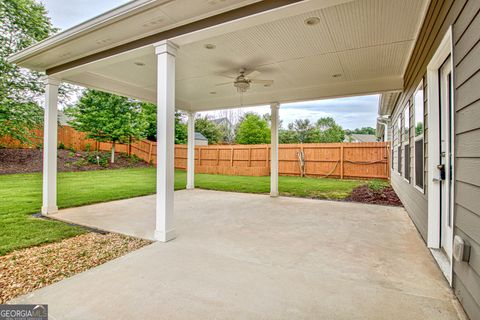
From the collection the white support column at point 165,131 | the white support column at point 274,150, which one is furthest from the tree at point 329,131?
the white support column at point 165,131

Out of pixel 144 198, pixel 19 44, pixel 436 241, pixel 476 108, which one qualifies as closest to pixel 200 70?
pixel 144 198

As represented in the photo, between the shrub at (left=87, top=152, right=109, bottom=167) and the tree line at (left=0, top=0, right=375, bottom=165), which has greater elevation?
the tree line at (left=0, top=0, right=375, bottom=165)

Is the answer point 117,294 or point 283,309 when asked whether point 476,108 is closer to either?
point 283,309

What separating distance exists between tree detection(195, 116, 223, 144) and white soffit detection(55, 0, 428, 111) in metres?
18.8

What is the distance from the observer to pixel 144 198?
20.1 ft

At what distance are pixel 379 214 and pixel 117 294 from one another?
460cm

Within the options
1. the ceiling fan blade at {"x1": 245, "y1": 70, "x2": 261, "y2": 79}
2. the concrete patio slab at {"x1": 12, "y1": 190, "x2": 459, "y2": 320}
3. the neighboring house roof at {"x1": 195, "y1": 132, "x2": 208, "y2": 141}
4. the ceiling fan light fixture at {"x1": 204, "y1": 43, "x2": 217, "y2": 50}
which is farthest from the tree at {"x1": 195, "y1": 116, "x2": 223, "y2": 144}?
the ceiling fan light fixture at {"x1": 204, "y1": 43, "x2": 217, "y2": 50}

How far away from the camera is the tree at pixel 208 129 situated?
997 inches

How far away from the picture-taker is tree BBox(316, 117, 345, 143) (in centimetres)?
2953

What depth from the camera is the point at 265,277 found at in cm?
221

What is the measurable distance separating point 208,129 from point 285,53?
71.9 ft

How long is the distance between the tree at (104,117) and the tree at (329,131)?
21.5 meters

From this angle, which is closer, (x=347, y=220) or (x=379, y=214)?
(x=347, y=220)

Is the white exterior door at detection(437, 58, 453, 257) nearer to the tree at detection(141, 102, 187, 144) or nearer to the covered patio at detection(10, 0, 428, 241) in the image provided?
the covered patio at detection(10, 0, 428, 241)
